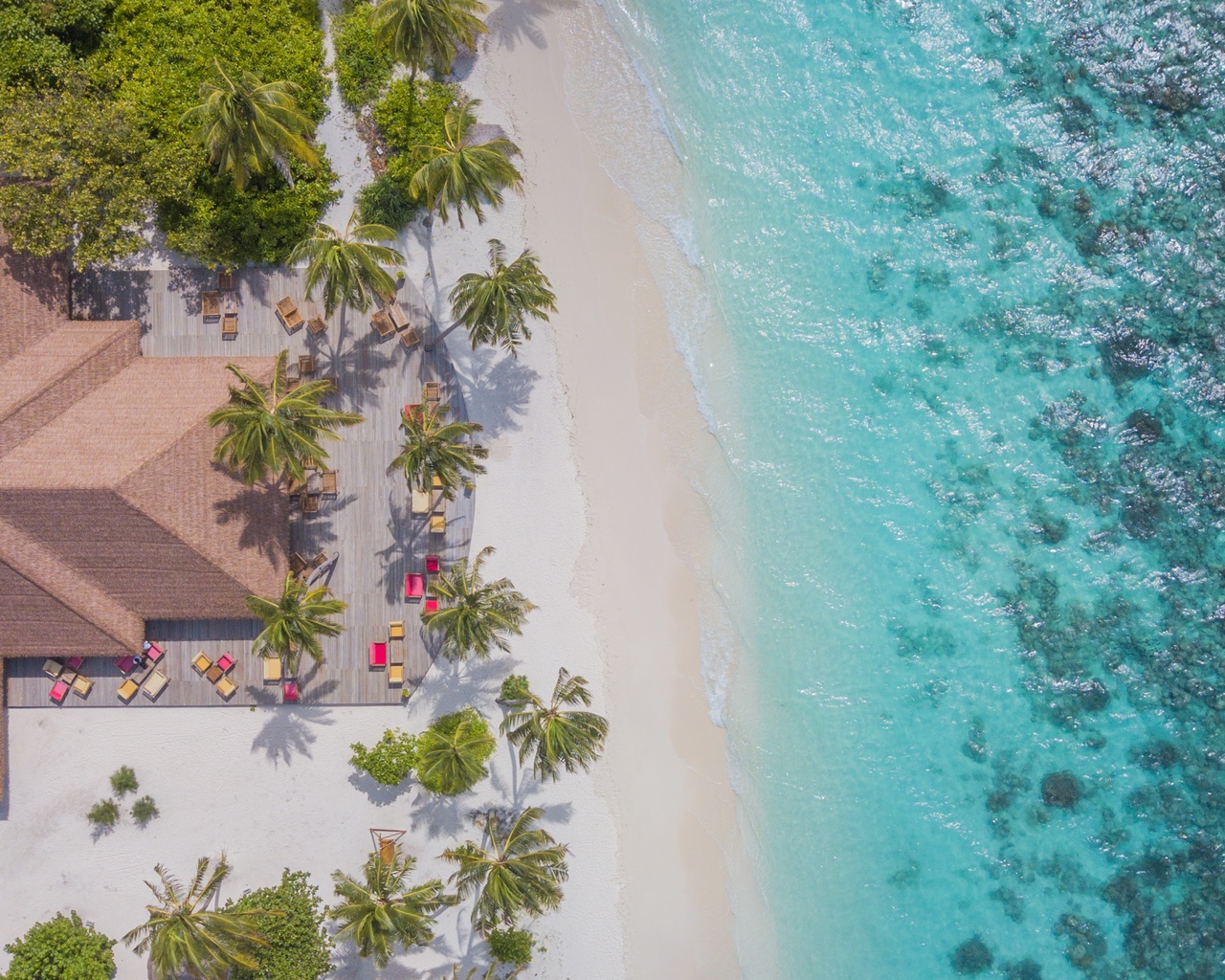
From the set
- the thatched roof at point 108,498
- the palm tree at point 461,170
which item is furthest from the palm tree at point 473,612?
the palm tree at point 461,170

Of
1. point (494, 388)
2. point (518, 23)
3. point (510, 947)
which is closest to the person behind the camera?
point (510, 947)

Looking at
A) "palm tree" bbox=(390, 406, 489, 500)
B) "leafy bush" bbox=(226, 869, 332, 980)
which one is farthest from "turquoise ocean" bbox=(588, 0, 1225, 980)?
"leafy bush" bbox=(226, 869, 332, 980)

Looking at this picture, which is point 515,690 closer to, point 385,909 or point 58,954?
point 385,909

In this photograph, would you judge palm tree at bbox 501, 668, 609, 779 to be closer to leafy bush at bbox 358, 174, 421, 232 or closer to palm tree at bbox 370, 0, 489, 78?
leafy bush at bbox 358, 174, 421, 232

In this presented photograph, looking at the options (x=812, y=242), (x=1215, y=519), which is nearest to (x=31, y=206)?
(x=812, y=242)

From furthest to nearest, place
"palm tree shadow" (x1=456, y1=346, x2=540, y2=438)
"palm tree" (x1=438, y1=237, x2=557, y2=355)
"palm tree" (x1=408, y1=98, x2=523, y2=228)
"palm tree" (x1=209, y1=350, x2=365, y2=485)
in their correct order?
1. "palm tree shadow" (x1=456, y1=346, x2=540, y2=438)
2. "palm tree" (x1=438, y1=237, x2=557, y2=355)
3. "palm tree" (x1=408, y1=98, x2=523, y2=228)
4. "palm tree" (x1=209, y1=350, x2=365, y2=485)

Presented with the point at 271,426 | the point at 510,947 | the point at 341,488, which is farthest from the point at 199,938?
the point at 271,426
